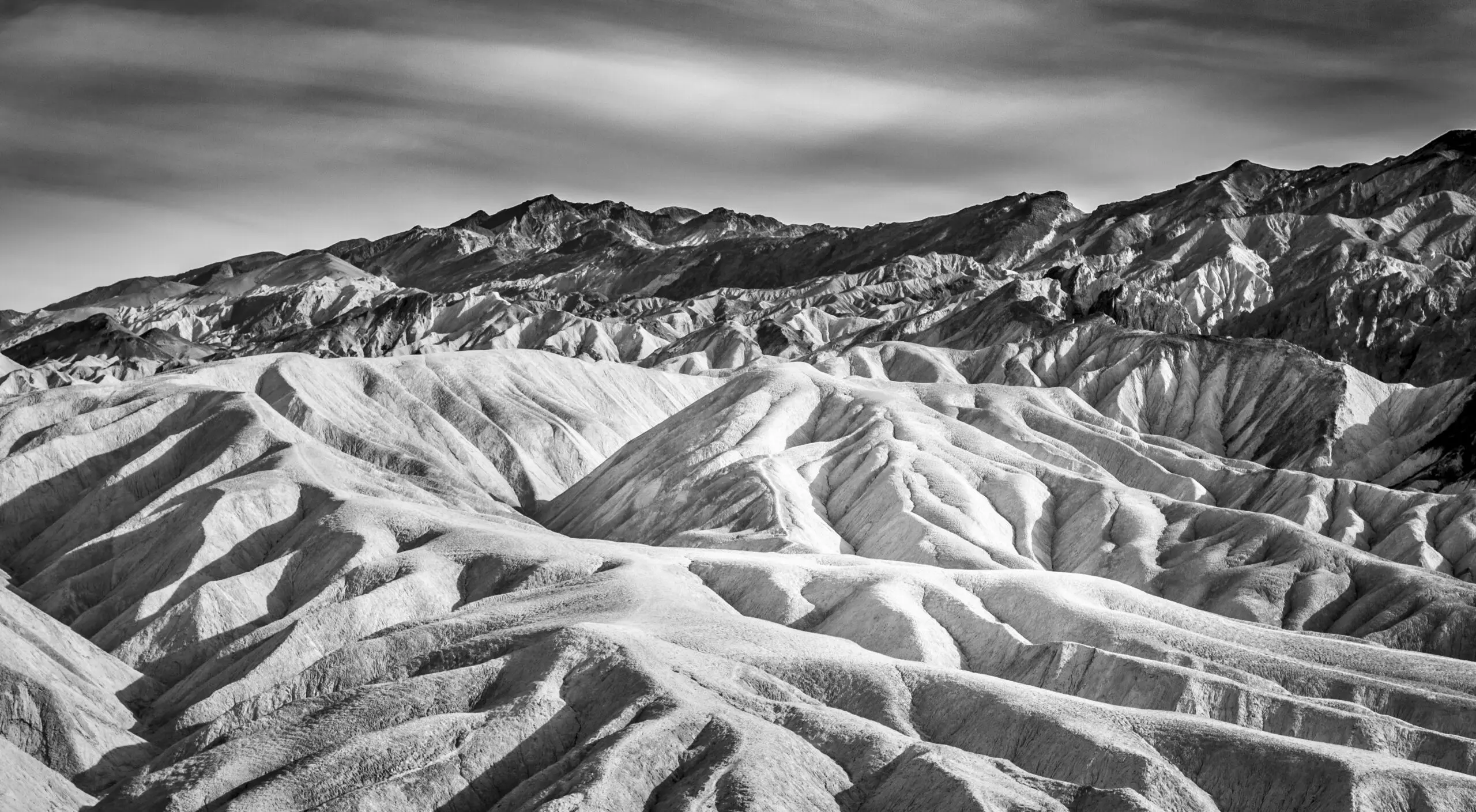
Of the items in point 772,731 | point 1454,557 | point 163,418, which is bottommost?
point 1454,557

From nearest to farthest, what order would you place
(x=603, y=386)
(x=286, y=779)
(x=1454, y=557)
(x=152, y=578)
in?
(x=286, y=779) < (x=152, y=578) < (x=1454, y=557) < (x=603, y=386)

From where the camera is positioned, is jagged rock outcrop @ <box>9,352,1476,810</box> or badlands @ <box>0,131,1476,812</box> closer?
jagged rock outcrop @ <box>9,352,1476,810</box>

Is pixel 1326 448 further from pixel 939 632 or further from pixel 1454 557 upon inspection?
pixel 939 632

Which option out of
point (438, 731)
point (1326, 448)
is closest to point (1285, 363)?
point (1326, 448)

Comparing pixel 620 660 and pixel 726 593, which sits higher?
pixel 620 660

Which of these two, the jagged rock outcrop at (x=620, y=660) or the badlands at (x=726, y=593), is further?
the badlands at (x=726, y=593)

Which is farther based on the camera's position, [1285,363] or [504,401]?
[1285,363]

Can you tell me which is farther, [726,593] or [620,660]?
[726,593]

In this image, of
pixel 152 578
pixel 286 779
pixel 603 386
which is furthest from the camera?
pixel 603 386
